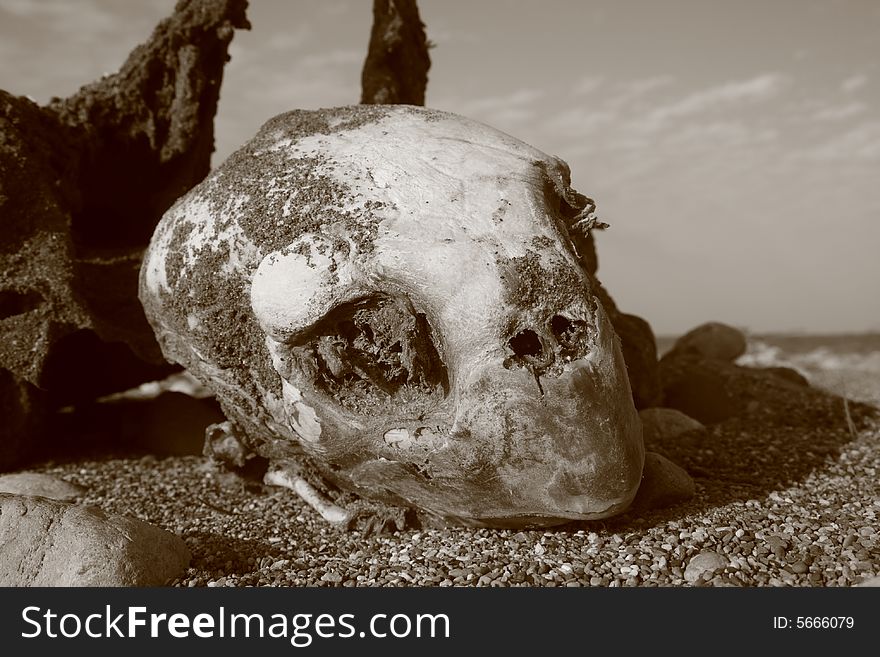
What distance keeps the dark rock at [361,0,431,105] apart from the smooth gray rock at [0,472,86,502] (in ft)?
15.6

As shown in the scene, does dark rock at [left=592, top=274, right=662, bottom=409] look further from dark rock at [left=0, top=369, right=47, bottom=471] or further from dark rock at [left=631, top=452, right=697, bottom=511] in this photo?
dark rock at [left=0, top=369, right=47, bottom=471]

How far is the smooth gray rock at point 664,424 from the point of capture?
6762mm

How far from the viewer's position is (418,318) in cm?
441

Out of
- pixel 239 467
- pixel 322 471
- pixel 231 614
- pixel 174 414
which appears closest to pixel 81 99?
pixel 174 414

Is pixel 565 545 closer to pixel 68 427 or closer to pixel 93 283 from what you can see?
pixel 93 283

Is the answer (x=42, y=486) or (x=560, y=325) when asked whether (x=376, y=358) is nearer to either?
(x=560, y=325)

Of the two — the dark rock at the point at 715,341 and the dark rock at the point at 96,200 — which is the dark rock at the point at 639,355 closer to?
the dark rock at the point at 715,341

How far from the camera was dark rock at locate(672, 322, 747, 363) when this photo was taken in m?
11.0

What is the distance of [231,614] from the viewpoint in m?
3.63

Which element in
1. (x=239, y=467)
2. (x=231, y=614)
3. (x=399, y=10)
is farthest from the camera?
(x=399, y=10)

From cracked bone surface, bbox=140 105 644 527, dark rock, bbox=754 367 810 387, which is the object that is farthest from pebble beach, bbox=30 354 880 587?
dark rock, bbox=754 367 810 387

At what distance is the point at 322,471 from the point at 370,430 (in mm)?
881

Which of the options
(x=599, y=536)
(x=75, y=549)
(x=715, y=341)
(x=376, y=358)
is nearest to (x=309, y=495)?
(x=376, y=358)

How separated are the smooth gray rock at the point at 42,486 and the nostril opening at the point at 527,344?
151 inches
